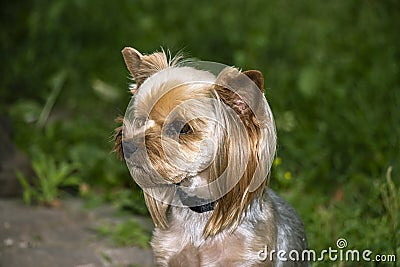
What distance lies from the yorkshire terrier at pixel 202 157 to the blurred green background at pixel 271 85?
141 cm

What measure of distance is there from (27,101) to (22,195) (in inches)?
72.5

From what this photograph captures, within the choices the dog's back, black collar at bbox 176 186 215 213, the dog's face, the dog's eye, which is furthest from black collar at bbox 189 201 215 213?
the dog's eye

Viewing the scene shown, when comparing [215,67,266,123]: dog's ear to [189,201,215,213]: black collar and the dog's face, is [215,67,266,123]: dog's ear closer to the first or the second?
the dog's face

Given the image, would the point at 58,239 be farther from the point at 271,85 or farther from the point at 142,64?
the point at 271,85

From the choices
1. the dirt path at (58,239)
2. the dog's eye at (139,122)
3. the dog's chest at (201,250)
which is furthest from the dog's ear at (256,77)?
the dirt path at (58,239)

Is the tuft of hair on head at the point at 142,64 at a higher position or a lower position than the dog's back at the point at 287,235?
higher

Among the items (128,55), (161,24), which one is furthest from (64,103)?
(128,55)

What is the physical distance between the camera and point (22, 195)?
6.41 meters

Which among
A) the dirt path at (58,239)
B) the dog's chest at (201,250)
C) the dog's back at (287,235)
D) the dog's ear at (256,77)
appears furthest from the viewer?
the dirt path at (58,239)

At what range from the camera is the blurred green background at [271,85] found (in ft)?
19.4

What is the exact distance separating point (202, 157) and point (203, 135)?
11 cm

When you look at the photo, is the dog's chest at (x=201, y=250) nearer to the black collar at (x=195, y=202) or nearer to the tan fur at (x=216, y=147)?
the tan fur at (x=216, y=147)

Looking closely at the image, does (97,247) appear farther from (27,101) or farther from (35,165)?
(27,101)

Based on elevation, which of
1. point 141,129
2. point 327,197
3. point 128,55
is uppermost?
point 128,55
